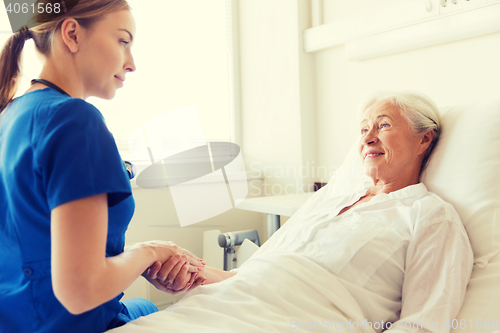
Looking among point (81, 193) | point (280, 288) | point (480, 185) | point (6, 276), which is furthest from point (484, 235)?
point (6, 276)

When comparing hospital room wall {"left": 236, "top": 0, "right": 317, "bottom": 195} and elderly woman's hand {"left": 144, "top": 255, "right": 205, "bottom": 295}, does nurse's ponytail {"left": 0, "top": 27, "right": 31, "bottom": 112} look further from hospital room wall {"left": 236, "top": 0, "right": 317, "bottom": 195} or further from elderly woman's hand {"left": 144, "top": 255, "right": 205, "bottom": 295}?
hospital room wall {"left": 236, "top": 0, "right": 317, "bottom": 195}

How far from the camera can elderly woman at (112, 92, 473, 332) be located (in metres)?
0.90

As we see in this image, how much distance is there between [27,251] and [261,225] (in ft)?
7.27

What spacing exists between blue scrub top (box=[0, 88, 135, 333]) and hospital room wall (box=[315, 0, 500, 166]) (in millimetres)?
1240

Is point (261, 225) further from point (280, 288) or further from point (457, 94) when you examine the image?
point (280, 288)

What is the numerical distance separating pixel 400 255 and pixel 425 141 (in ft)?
1.54

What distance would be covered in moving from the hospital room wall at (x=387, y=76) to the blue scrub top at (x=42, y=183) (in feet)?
4.07

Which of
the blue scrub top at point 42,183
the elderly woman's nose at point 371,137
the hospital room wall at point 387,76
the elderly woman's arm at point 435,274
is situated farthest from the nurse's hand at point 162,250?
the hospital room wall at point 387,76

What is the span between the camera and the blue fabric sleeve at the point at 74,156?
0.60m

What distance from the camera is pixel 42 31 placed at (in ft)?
2.45

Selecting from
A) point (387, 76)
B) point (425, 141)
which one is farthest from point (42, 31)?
point (387, 76)

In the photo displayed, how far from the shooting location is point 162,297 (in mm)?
2348

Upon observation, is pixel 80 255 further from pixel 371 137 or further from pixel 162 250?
pixel 371 137

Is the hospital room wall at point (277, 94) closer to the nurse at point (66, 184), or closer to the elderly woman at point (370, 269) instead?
the elderly woman at point (370, 269)
